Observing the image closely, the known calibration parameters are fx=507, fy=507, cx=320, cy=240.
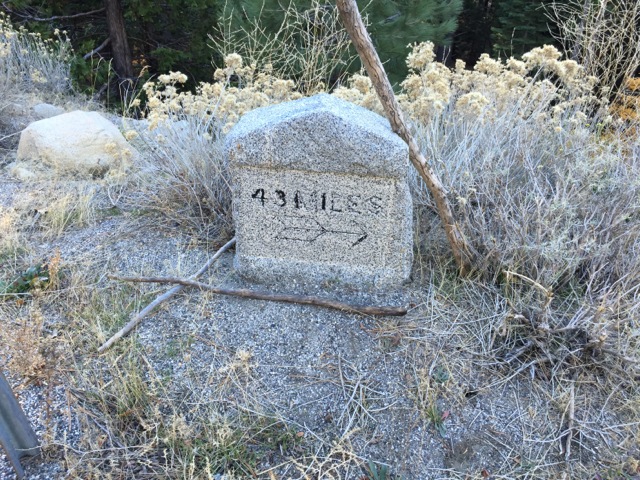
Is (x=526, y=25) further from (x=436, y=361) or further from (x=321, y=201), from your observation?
(x=436, y=361)

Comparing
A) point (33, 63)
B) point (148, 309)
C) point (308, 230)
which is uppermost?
point (33, 63)

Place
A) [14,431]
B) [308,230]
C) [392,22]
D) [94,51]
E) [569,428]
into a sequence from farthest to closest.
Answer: [94,51] → [392,22] → [308,230] → [569,428] → [14,431]

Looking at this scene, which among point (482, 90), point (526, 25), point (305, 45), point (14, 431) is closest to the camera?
point (14, 431)

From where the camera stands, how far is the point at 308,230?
8.13 feet

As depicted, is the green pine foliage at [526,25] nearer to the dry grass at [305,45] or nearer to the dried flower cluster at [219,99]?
the dry grass at [305,45]

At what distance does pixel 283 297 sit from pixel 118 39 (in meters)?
7.31

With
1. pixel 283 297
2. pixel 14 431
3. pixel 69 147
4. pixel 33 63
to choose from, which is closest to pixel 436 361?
pixel 283 297

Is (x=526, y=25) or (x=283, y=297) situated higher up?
(x=526, y=25)

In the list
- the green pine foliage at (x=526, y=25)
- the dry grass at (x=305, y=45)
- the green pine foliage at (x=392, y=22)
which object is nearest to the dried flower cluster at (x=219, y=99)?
the dry grass at (x=305, y=45)

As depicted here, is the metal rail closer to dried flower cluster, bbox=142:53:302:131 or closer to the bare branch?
dried flower cluster, bbox=142:53:302:131

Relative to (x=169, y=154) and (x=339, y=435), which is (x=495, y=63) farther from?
(x=339, y=435)

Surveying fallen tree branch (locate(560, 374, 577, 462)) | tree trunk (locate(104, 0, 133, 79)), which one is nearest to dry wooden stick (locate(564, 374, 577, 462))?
fallen tree branch (locate(560, 374, 577, 462))

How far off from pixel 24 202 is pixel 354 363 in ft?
8.49

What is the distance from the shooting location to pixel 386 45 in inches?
238
